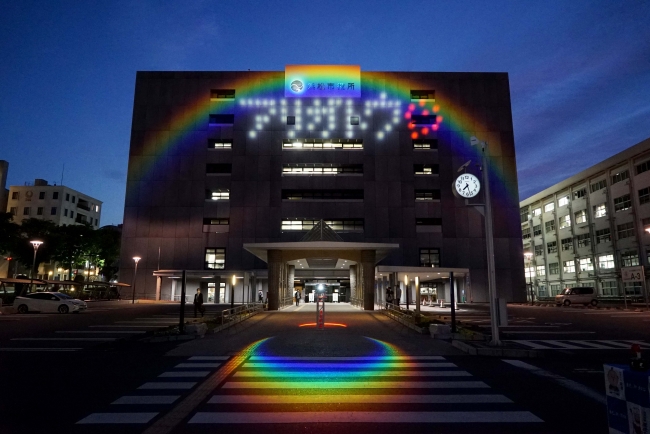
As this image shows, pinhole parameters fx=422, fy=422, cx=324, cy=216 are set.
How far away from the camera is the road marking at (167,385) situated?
8164 mm

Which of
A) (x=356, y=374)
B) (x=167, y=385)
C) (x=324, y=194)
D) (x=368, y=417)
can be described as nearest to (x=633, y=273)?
(x=356, y=374)

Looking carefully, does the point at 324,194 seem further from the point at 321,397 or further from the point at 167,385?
the point at 321,397

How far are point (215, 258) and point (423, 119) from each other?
34.0 metres

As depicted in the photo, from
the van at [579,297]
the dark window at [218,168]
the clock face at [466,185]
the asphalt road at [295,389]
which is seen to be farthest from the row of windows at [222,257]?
the asphalt road at [295,389]

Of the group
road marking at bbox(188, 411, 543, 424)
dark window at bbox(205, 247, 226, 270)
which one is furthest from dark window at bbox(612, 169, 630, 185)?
road marking at bbox(188, 411, 543, 424)

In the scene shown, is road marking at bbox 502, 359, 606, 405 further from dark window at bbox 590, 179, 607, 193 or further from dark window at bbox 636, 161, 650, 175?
dark window at bbox 590, 179, 607, 193

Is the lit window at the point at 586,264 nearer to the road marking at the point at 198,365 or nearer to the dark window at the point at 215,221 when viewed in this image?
the dark window at the point at 215,221

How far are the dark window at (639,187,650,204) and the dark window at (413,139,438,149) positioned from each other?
2589cm

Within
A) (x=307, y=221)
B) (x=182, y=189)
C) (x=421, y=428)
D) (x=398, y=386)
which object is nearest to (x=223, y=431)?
(x=421, y=428)

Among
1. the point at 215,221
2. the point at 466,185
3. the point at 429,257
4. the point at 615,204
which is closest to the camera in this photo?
the point at 466,185

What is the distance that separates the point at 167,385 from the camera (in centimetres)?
833

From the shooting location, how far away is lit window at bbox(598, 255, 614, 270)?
59281 millimetres

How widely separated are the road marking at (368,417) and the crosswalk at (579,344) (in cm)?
853

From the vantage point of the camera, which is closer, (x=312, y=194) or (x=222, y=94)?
(x=312, y=194)
